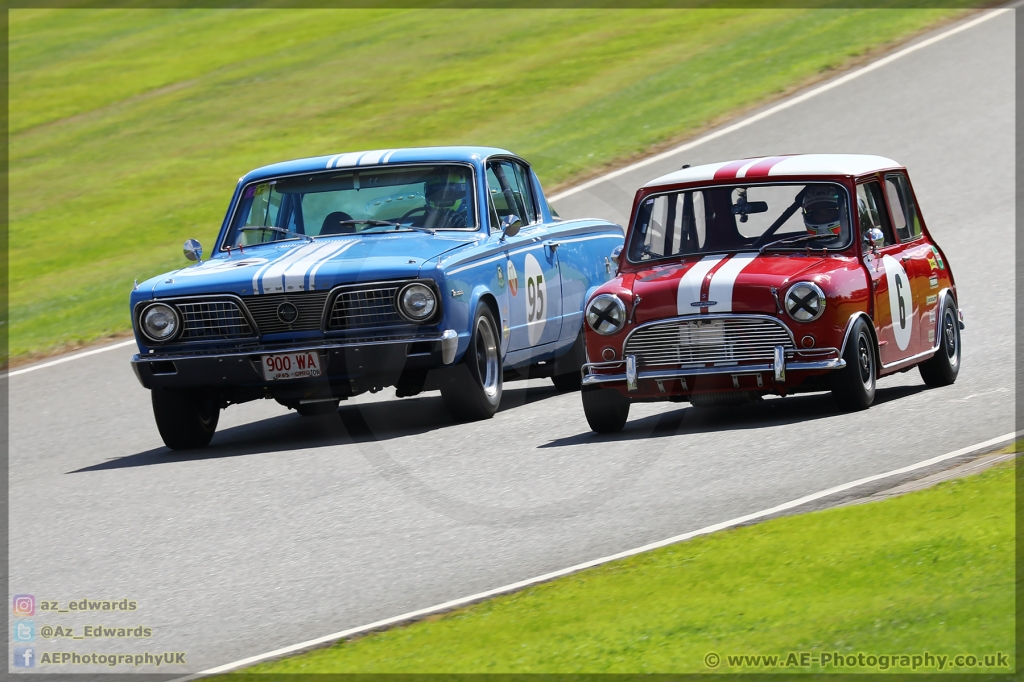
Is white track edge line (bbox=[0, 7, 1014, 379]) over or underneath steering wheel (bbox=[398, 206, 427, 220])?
underneath

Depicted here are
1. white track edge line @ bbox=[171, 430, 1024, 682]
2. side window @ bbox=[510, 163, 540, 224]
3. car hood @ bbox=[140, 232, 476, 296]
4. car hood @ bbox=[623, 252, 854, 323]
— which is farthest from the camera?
side window @ bbox=[510, 163, 540, 224]

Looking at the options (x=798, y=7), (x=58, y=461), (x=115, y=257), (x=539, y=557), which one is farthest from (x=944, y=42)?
(x=539, y=557)

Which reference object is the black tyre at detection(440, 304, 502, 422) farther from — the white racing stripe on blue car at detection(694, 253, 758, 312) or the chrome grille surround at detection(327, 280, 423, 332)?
the white racing stripe on blue car at detection(694, 253, 758, 312)

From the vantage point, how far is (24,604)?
641cm

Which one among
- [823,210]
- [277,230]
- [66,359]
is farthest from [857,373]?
[66,359]

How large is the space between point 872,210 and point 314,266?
352 centimetres

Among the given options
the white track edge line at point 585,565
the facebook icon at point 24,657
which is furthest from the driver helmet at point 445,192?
the facebook icon at point 24,657

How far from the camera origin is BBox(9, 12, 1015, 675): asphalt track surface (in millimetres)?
6270

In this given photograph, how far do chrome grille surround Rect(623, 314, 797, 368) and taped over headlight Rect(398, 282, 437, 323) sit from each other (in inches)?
52.8

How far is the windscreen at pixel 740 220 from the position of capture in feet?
31.1

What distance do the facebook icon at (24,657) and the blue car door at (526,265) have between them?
532 cm

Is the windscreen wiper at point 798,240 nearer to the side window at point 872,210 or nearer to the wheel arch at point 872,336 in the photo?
the side window at point 872,210

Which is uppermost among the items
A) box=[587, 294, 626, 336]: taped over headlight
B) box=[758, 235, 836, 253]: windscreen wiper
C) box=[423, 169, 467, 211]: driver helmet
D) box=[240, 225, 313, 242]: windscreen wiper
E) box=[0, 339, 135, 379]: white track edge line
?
box=[423, 169, 467, 211]: driver helmet

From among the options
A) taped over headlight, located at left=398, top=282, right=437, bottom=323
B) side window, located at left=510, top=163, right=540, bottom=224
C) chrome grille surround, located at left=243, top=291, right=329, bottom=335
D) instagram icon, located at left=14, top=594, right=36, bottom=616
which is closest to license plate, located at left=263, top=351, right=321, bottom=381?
chrome grille surround, located at left=243, top=291, right=329, bottom=335
